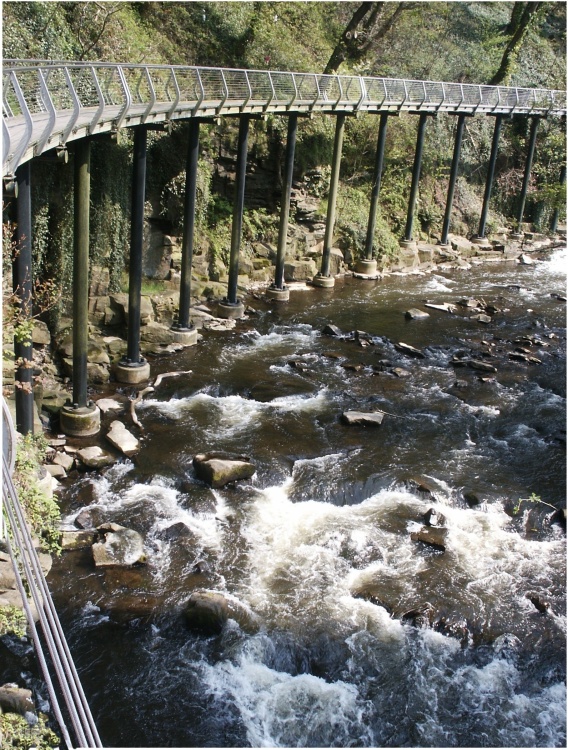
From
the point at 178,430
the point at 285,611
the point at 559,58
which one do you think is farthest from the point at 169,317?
the point at 559,58

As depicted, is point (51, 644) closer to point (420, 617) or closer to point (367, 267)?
point (420, 617)

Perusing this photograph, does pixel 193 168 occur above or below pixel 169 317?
above

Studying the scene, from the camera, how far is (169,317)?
632 inches

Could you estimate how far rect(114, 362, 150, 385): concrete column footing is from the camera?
44.2 feet

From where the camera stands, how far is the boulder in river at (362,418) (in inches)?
494

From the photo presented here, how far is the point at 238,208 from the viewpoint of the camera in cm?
1683

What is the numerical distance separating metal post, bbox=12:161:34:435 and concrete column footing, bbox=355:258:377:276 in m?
13.4

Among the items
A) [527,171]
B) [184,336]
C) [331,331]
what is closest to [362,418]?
[184,336]

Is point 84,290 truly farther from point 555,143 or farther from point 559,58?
point 559,58

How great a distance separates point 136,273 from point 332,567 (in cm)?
638

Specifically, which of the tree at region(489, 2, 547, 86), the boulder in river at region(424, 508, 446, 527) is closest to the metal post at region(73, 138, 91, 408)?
the boulder in river at region(424, 508, 446, 527)

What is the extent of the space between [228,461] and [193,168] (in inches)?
252

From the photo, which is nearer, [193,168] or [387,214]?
[193,168]

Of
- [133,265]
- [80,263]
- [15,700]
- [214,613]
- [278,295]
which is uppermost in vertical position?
[80,263]
